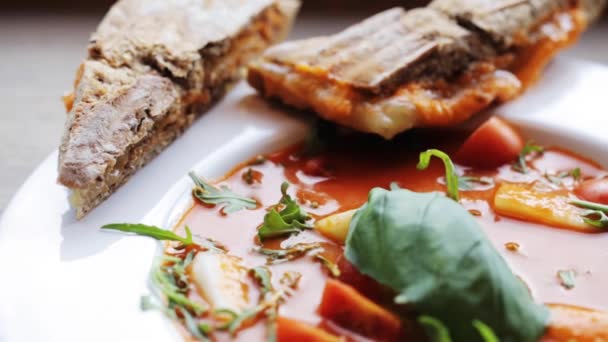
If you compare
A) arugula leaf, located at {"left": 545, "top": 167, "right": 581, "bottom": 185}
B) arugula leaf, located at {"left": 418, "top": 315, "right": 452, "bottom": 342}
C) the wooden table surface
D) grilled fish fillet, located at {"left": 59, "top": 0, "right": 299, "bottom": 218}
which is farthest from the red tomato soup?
the wooden table surface

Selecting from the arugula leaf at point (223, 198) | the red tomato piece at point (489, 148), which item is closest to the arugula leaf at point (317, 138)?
the arugula leaf at point (223, 198)

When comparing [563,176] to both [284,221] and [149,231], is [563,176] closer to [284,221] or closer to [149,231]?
[284,221]

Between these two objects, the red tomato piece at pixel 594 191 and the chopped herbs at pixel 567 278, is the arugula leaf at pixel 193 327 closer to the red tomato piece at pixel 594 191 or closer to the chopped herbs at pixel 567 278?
the chopped herbs at pixel 567 278

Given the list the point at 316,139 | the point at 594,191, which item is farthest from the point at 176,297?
the point at 594,191

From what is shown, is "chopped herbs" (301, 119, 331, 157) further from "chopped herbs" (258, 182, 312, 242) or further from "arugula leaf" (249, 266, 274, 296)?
"arugula leaf" (249, 266, 274, 296)

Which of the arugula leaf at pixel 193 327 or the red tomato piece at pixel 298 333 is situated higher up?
the red tomato piece at pixel 298 333

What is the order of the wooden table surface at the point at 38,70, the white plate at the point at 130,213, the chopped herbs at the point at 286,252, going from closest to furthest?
the white plate at the point at 130,213
the chopped herbs at the point at 286,252
the wooden table surface at the point at 38,70
